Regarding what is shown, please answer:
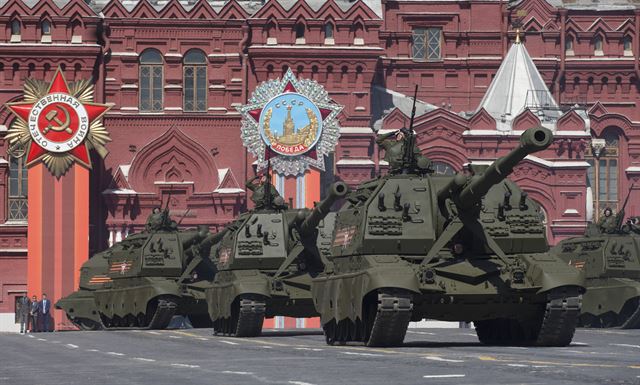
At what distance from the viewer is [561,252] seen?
47406 mm

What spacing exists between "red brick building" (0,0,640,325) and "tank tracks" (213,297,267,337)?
2488cm

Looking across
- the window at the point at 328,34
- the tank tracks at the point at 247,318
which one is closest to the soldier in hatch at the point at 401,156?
the tank tracks at the point at 247,318

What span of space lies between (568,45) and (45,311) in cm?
2435

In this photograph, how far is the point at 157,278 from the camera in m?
48.0

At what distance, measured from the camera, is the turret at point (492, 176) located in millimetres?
22750

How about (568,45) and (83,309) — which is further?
(568,45)

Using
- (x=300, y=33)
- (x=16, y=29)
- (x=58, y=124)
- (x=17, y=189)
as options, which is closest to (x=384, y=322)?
(x=58, y=124)

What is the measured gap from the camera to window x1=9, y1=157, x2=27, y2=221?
6425 centimetres

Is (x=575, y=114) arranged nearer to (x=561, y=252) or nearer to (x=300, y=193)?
(x=300, y=193)

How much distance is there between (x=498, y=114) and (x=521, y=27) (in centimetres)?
377

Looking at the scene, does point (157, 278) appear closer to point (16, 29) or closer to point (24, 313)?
point (24, 313)

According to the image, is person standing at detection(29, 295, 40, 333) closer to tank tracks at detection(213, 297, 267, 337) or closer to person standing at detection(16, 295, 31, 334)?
person standing at detection(16, 295, 31, 334)

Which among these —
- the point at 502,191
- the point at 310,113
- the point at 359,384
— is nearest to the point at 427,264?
the point at 502,191

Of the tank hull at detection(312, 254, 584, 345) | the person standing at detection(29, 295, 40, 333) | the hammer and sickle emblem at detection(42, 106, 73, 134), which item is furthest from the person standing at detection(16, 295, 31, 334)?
the tank hull at detection(312, 254, 584, 345)
